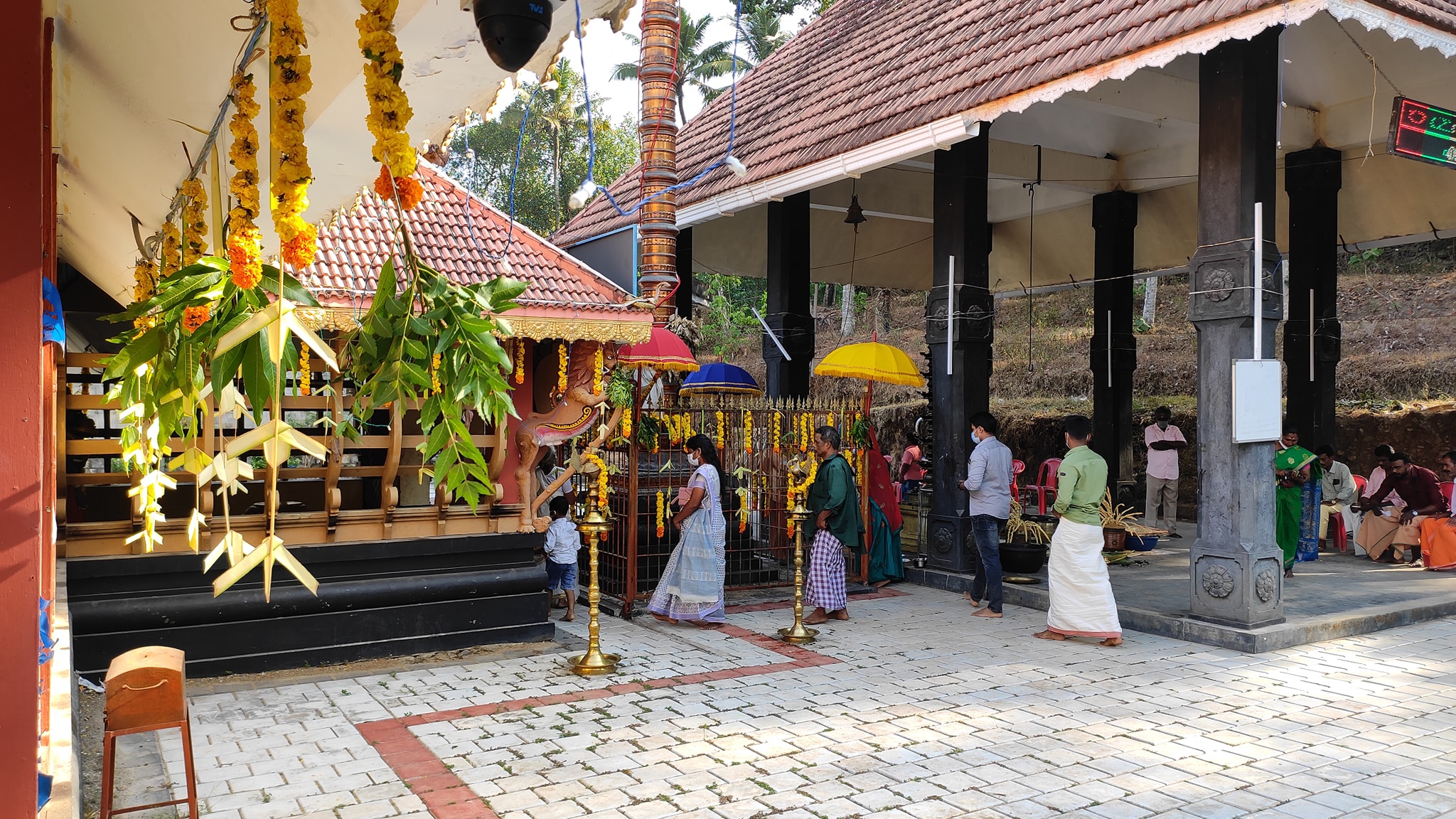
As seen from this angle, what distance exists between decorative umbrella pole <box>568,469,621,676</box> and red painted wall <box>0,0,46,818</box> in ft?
15.5

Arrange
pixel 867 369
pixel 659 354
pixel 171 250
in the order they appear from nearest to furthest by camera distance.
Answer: pixel 171 250
pixel 659 354
pixel 867 369

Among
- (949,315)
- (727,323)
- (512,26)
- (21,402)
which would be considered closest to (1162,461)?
(949,315)

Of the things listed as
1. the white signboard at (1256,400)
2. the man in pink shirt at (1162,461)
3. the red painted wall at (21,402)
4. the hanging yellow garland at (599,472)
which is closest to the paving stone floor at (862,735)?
the hanging yellow garland at (599,472)

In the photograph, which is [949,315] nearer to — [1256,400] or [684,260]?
[1256,400]

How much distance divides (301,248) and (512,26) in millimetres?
911

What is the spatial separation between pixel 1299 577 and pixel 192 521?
11030 millimetres

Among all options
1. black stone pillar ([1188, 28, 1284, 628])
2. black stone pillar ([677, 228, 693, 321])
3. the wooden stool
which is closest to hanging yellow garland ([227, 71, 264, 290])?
the wooden stool

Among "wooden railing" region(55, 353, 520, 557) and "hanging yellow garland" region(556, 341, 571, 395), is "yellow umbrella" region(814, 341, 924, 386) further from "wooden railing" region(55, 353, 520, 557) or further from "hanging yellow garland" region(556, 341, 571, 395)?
"wooden railing" region(55, 353, 520, 557)

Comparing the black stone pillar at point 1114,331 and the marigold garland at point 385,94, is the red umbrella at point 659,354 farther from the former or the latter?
the black stone pillar at point 1114,331

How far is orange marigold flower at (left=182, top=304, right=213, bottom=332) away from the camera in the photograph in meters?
2.15

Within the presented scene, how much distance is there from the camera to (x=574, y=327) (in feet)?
27.8

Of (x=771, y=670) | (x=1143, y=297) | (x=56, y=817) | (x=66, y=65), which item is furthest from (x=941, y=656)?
(x=1143, y=297)

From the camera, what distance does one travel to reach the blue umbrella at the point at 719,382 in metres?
13.5

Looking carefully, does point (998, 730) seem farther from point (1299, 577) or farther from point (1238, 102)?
point (1299, 577)
